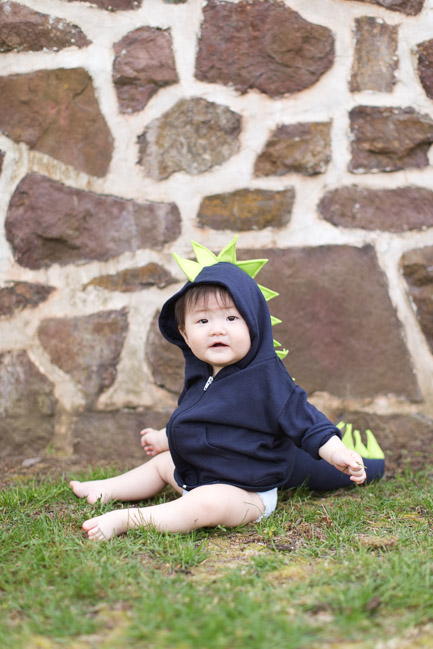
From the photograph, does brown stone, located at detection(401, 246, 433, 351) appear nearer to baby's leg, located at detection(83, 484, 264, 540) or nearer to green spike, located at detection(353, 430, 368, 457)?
green spike, located at detection(353, 430, 368, 457)

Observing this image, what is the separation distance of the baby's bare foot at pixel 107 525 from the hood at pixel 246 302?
52 cm

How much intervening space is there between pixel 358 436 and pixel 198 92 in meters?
1.40

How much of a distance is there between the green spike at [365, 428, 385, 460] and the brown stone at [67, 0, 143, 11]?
178 centimetres

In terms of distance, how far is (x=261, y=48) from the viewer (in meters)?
2.49

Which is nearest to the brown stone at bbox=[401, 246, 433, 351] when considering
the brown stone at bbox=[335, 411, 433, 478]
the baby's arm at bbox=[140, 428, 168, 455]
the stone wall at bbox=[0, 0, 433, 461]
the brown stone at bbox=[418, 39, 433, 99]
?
the stone wall at bbox=[0, 0, 433, 461]

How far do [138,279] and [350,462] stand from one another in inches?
45.6

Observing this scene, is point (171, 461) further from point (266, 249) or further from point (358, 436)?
point (266, 249)

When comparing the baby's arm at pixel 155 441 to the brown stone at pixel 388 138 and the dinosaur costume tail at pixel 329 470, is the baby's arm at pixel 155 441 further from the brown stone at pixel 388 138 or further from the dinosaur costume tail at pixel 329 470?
the brown stone at pixel 388 138

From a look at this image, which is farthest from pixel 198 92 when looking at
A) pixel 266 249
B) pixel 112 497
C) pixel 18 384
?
pixel 112 497

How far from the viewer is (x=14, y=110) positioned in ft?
8.09

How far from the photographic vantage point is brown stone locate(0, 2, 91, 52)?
2416 mm

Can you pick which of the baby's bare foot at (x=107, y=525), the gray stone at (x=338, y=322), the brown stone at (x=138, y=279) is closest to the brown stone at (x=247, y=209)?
the gray stone at (x=338, y=322)

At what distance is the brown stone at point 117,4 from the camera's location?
247 cm

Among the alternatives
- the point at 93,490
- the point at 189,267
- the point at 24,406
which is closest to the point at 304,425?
the point at 189,267
